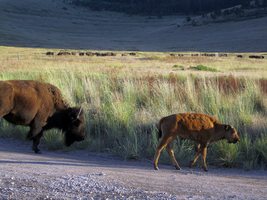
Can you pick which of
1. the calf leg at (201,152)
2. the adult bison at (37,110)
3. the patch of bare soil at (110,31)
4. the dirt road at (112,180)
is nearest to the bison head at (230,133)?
the calf leg at (201,152)

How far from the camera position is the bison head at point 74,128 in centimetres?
675

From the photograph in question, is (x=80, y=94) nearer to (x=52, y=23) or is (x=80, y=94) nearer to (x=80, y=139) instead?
(x=80, y=139)

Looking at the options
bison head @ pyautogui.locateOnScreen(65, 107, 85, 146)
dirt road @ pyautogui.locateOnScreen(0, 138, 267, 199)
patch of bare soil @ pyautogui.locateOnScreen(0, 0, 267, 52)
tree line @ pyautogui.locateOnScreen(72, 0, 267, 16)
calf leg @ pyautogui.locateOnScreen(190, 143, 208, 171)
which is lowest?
dirt road @ pyautogui.locateOnScreen(0, 138, 267, 199)

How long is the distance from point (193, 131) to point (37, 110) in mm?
3465

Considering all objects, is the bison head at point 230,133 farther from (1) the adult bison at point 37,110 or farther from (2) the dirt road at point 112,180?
(1) the adult bison at point 37,110

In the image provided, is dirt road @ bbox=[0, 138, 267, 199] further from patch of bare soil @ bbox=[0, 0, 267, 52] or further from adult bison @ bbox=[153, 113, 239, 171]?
patch of bare soil @ bbox=[0, 0, 267, 52]

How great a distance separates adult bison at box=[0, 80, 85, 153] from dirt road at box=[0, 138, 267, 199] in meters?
0.67

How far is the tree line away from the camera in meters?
153

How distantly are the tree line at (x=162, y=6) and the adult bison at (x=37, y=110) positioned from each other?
15660cm

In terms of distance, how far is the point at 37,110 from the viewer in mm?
6445

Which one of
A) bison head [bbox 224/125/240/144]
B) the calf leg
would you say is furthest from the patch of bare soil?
the calf leg

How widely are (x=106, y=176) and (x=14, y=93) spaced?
2.83 metres

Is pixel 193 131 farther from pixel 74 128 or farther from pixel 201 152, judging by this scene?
pixel 74 128

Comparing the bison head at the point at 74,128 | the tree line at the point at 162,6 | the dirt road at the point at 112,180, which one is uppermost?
the tree line at the point at 162,6
